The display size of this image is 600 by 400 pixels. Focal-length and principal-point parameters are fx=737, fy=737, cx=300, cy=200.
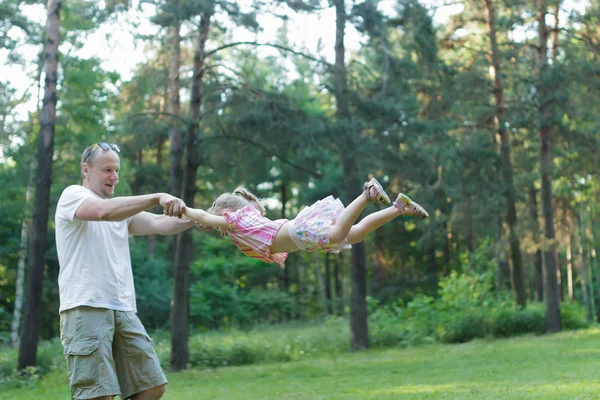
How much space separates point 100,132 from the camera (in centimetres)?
2291

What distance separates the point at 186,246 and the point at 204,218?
1159cm

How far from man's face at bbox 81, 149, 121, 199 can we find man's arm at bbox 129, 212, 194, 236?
369mm

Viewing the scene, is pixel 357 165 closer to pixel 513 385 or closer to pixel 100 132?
pixel 513 385

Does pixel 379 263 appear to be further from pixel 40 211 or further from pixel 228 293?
pixel 40 211

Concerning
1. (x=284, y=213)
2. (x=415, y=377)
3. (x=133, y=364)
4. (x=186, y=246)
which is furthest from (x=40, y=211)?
(x=284, y=213)

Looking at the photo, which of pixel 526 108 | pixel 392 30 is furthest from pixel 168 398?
pixel 526 108

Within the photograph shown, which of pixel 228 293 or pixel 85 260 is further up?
pixel 85 260

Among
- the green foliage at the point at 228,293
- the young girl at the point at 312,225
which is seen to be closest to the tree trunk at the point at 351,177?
the young girl at the point at 312,225

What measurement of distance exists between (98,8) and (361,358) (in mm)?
9764

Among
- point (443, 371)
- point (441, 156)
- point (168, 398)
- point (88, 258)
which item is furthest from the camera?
point (441, 156)

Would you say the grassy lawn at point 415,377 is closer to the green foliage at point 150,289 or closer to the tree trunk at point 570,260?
the green foliage at point 150,289

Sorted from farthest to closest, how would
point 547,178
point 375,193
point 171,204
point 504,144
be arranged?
point 504,144 → point 547,178 → point 375,193 → point 171,204

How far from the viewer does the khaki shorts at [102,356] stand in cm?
424

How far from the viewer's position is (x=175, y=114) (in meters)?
16.5
